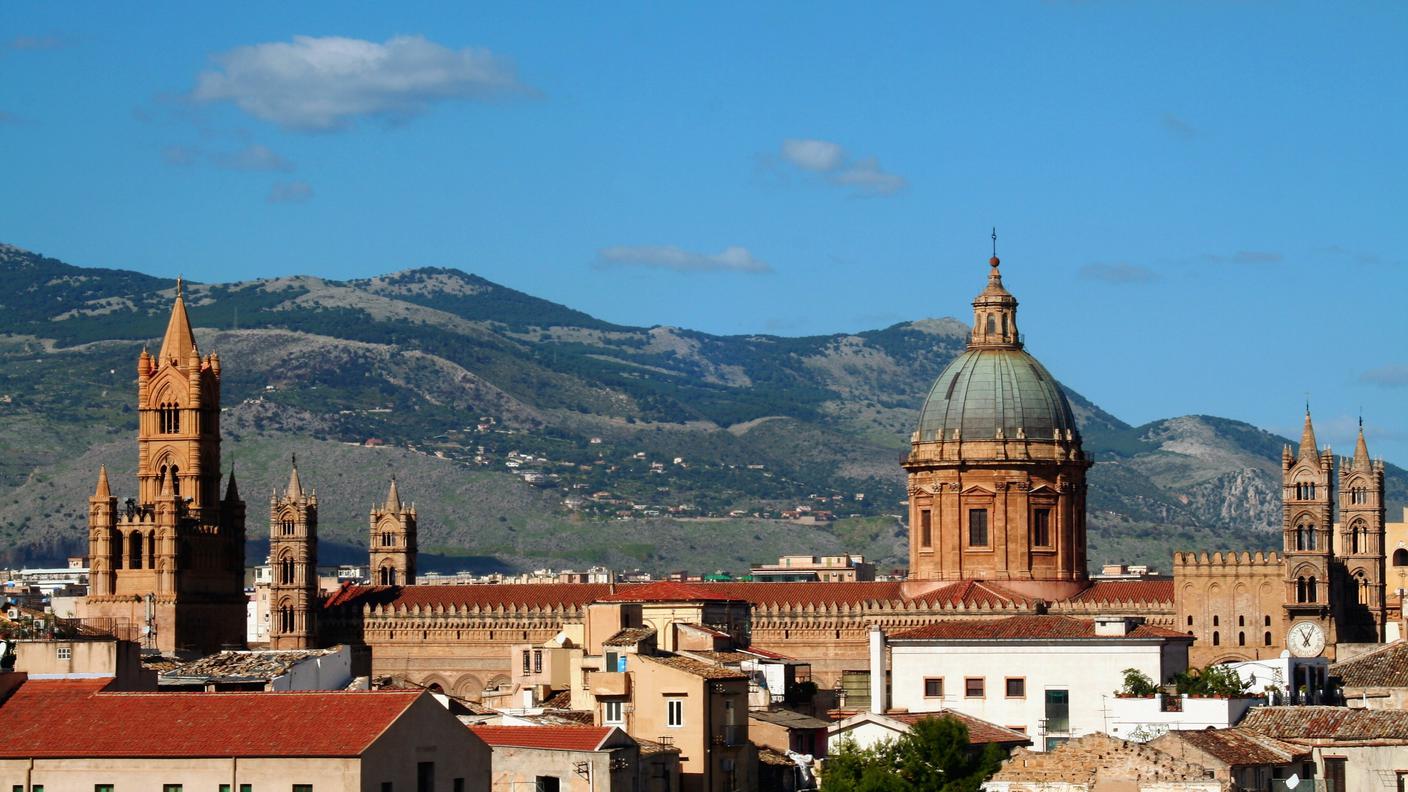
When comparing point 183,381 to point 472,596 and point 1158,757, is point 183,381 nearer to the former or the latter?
point 472,596

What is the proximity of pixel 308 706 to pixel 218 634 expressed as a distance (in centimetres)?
7147

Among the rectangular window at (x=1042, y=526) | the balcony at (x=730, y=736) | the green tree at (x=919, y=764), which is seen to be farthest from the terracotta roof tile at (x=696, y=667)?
the rectangular window at (x=1042, y=526)

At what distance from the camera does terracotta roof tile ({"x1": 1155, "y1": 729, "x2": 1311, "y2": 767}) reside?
194ft

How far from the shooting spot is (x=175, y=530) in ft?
402

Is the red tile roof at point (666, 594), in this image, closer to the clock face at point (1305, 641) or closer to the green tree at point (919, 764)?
the clock face at point (1305, 641)

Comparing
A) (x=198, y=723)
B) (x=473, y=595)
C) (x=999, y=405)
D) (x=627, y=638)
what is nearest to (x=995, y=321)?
(x=999, y=405)

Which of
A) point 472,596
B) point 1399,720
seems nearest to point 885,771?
point 1399,720

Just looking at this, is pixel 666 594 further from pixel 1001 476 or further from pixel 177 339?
pixel 177 339

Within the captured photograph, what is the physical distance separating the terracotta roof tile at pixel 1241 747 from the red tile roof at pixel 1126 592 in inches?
2013

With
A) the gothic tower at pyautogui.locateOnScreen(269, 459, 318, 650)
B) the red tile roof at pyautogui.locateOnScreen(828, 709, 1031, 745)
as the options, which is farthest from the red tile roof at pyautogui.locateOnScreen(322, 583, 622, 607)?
the red tile roof at pyautogui.locateOnScreen(828, 709, 1031, 745)

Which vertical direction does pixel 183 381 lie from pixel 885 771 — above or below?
above

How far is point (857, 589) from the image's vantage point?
4806 inches

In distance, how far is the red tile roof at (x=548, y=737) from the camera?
58562 mm

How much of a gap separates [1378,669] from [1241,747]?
54.0 feet
